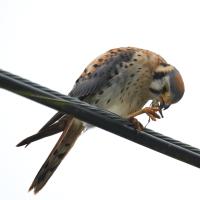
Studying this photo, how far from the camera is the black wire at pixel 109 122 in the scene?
14.2 ft

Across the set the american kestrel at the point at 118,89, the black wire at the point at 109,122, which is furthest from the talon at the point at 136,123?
the american kestrel at the point at 118,89

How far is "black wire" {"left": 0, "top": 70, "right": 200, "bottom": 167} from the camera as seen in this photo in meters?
4.33

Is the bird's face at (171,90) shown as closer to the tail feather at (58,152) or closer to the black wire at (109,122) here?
the tail feather at (58,152)

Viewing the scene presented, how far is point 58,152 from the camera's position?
7340mm

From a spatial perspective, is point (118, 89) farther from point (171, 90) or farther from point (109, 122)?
point (109, 122)

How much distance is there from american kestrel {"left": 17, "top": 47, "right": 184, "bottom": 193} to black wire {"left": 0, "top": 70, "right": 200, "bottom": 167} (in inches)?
84.7

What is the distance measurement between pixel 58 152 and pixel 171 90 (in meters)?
1.42

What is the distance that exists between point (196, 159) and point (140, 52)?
10.8ft

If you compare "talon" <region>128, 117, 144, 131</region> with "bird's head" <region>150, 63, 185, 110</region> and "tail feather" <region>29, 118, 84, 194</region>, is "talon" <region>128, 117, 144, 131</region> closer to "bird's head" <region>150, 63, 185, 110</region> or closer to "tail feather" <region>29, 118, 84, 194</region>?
"tail feather" <region>29, 118, 84, 194</region>

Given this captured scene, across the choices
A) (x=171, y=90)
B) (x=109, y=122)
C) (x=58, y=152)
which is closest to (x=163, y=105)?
(x=171, y=90)

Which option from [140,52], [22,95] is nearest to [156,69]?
A: [140,52]

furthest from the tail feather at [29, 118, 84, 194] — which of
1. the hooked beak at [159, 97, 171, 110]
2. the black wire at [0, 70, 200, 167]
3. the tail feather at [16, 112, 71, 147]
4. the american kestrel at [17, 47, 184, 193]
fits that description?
the black wire at [0, 70, 200, 167]

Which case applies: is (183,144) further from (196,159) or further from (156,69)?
(156,69)

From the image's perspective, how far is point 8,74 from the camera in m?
4.07
